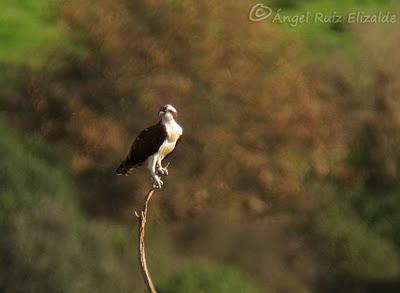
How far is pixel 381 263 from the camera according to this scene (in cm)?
5009

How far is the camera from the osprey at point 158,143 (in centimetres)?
1073

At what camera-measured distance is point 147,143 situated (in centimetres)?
1088

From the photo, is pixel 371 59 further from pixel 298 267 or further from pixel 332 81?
pixel 298 267

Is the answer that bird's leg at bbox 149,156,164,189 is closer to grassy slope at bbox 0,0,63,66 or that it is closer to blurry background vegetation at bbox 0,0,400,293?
blurry background vegetation at bbox 0,0,400,293

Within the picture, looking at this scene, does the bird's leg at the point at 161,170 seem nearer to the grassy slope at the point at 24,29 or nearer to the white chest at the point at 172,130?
the white chest at the point at 172,130

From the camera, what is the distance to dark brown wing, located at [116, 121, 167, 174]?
10828 mm

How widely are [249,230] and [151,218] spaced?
336 centimetres

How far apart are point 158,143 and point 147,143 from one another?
82 mm

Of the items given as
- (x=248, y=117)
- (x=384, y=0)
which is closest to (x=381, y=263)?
(x=248, y=117)

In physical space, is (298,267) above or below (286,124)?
below

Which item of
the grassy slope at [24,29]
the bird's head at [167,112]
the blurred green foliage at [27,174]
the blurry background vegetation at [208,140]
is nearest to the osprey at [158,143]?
the bird's head at [167,112]

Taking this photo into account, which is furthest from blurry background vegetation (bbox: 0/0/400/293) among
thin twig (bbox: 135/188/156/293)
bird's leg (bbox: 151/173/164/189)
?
thin twig (bbox: 135/188/156/293)

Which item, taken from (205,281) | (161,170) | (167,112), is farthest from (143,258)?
(205,281)

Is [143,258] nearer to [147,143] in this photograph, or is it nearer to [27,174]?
[147,143]
